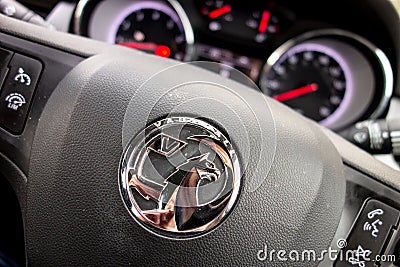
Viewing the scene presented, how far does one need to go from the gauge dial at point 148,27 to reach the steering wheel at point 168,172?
0.84 meters

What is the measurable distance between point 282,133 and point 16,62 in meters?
0.45

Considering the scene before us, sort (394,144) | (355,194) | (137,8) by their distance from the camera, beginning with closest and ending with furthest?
(355,194) → (394,144) → (137,8)

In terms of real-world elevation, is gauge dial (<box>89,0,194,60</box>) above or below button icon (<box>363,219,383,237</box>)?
below

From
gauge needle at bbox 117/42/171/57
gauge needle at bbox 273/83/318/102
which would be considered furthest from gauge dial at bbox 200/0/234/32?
gauge needle at bbox 273/83/318/102

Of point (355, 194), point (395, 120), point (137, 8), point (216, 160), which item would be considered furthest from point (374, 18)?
point (216, 160)

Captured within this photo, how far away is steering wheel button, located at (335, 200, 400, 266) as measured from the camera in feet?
3.02

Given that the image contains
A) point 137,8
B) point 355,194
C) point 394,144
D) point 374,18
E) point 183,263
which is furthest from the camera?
point 137,8

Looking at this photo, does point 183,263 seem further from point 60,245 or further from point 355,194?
point 355,194

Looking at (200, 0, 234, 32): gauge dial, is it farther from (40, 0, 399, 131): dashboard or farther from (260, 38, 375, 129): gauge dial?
(260, 38, 375, 129): gauge dial

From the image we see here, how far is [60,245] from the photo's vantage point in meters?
0.86

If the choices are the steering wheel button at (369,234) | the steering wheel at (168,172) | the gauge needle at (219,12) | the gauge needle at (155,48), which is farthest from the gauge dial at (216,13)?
the steering wheel button at (369,234)

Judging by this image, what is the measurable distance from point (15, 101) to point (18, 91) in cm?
2

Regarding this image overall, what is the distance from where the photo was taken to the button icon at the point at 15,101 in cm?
95

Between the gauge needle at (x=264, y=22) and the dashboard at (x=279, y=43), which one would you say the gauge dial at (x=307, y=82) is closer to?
the dashboard at (x=279, y=43)
